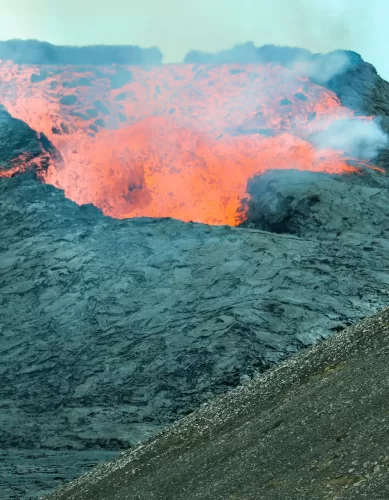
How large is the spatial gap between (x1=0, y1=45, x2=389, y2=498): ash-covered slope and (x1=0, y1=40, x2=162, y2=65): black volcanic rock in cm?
2702

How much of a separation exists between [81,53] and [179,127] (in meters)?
19.5

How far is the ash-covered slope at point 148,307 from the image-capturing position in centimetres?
3512

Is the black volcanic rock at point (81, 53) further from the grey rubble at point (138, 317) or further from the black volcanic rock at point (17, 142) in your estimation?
the grey rubble at point (138, 317)

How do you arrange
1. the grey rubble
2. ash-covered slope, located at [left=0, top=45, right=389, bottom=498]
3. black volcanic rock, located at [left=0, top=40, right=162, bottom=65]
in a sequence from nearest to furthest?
the grey rubble
ash-covered slope, located at [left=0, top=45, right=389, bottom=498]
black volcanic rock, located at [left=0, top=40, right=162, bottom=65]

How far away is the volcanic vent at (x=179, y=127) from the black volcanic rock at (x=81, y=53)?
149 cm

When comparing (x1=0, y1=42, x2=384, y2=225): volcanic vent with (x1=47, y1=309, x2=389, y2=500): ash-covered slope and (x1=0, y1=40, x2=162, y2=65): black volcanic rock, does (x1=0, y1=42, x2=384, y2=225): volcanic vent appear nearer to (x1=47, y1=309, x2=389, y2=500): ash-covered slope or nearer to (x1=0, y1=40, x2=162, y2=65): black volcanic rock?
(x1=0, y1=40, x2=162, y2=65): black volcanic rock

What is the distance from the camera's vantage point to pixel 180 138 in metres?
64.1

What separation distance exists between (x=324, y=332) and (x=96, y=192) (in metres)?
28.4

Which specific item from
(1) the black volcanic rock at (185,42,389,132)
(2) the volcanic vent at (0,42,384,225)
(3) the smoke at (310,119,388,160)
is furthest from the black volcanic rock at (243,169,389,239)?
(1) the black volcanic rock at (185,42,389,132)

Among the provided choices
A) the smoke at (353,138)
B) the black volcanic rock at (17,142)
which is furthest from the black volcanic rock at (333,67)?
the black volcanic rock at (17,142)

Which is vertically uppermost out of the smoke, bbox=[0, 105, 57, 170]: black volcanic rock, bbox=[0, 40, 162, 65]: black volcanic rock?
bbox=[0, 40, 162, 65]: black volcanic rock

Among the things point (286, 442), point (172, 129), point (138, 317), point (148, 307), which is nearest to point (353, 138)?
point (172, 129)

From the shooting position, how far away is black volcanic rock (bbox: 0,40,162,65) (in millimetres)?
76250

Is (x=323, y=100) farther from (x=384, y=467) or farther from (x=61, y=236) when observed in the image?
(x=384, y=467)
